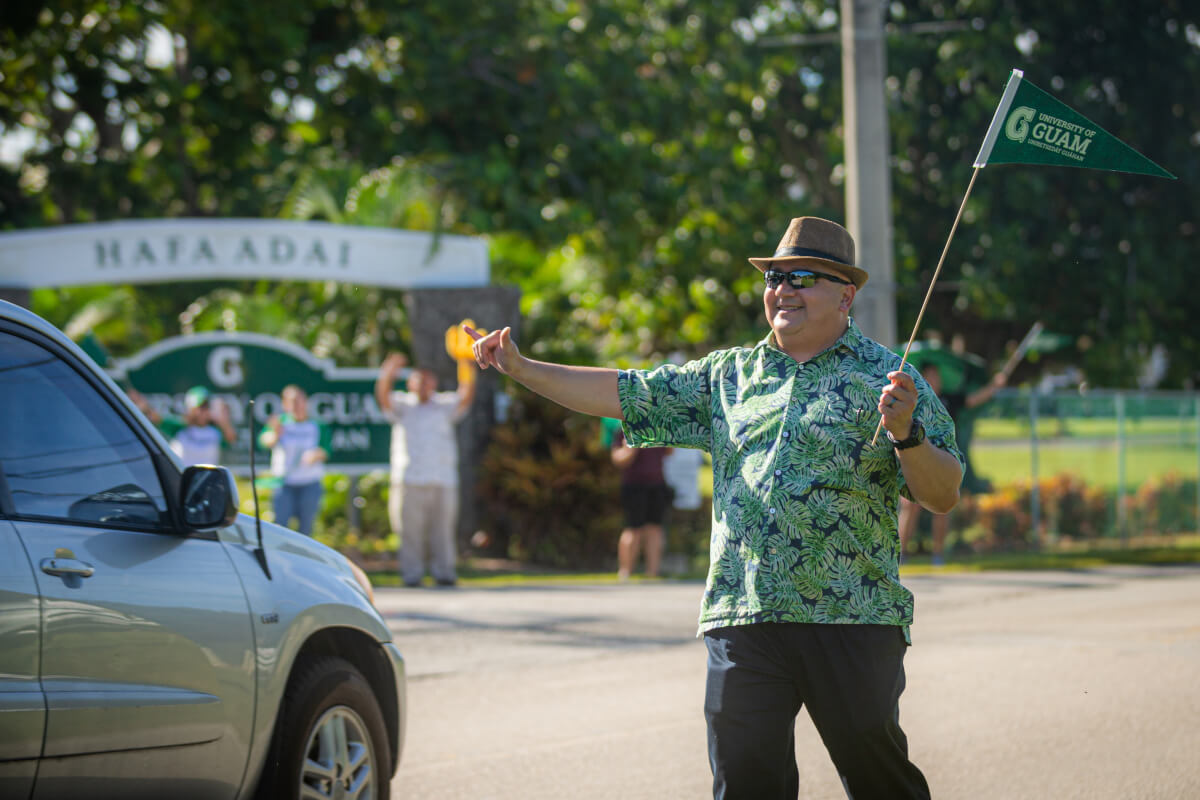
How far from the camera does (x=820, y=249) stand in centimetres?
438

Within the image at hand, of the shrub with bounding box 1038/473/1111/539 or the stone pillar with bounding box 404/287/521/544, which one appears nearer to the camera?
the stone pillar with bounding box 404/287/521/544

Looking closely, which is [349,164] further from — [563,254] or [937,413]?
[937,413]

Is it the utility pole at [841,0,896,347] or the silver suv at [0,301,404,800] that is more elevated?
the utility pole at [841,0,896,347]

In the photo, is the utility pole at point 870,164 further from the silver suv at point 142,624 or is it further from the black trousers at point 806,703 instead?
the black trousers at point 806,703

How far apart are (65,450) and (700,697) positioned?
500cm

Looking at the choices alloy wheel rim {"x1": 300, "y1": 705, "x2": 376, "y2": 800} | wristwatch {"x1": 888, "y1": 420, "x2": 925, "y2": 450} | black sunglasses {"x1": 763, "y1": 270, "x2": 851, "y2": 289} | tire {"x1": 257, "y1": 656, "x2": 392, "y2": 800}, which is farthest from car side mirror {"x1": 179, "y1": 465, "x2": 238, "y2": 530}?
wristwatch {"x1": 888, "y1": 420, "x2": 925, "y2": 450}

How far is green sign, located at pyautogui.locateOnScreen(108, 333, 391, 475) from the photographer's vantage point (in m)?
17.7

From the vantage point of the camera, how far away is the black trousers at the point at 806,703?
13.5ft

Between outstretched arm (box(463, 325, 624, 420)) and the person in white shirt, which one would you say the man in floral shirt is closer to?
outstretched arm (box(463, 325, 624, 420))

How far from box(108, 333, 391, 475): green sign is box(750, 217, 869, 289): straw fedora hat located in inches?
541

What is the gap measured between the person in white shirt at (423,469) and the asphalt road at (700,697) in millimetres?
1396

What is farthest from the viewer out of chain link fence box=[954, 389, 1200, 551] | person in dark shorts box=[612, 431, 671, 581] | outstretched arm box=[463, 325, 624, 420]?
chain link fence box=[954, 389, 1200, 551]

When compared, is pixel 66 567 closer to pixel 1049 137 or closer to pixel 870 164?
pixel 1049 137

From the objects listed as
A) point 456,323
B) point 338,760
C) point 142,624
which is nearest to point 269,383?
point 456,323
